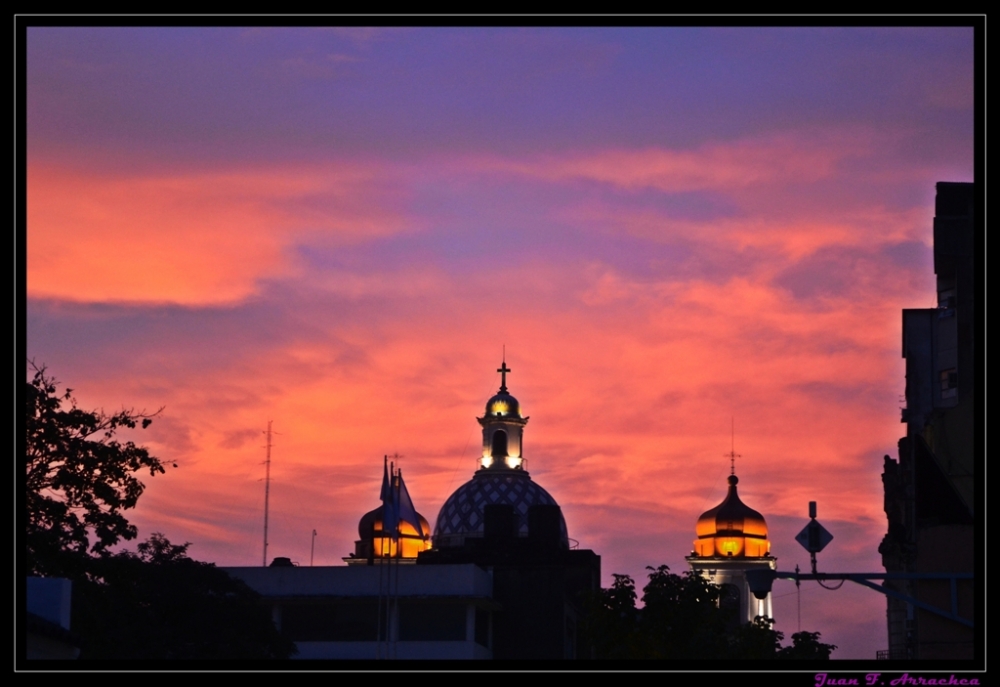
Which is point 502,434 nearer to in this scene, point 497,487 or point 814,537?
point 497,487

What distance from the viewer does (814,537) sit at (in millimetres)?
34156

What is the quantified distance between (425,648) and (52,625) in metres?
48.7

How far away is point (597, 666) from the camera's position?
2186 centimetres

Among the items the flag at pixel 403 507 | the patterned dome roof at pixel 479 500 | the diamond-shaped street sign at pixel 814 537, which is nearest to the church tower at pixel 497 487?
the patterned dome roof at pixel 479 500

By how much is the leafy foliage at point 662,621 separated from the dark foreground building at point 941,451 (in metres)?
7.54

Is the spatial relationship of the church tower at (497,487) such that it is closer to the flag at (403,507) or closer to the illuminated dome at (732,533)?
the illuminated dome at (732,533)

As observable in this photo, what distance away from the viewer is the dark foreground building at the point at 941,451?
3834cm

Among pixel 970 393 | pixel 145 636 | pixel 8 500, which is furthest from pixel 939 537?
pixel 145 636

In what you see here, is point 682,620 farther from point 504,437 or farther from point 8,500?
point 504,437

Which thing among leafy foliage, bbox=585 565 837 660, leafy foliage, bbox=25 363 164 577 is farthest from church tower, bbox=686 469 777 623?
leafy foliage, bbox=25 363 164 577

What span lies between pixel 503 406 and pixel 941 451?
105 meters

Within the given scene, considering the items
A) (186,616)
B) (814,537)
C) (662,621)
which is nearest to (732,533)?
(662,621)

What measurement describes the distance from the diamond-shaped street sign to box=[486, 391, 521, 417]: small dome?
116m
